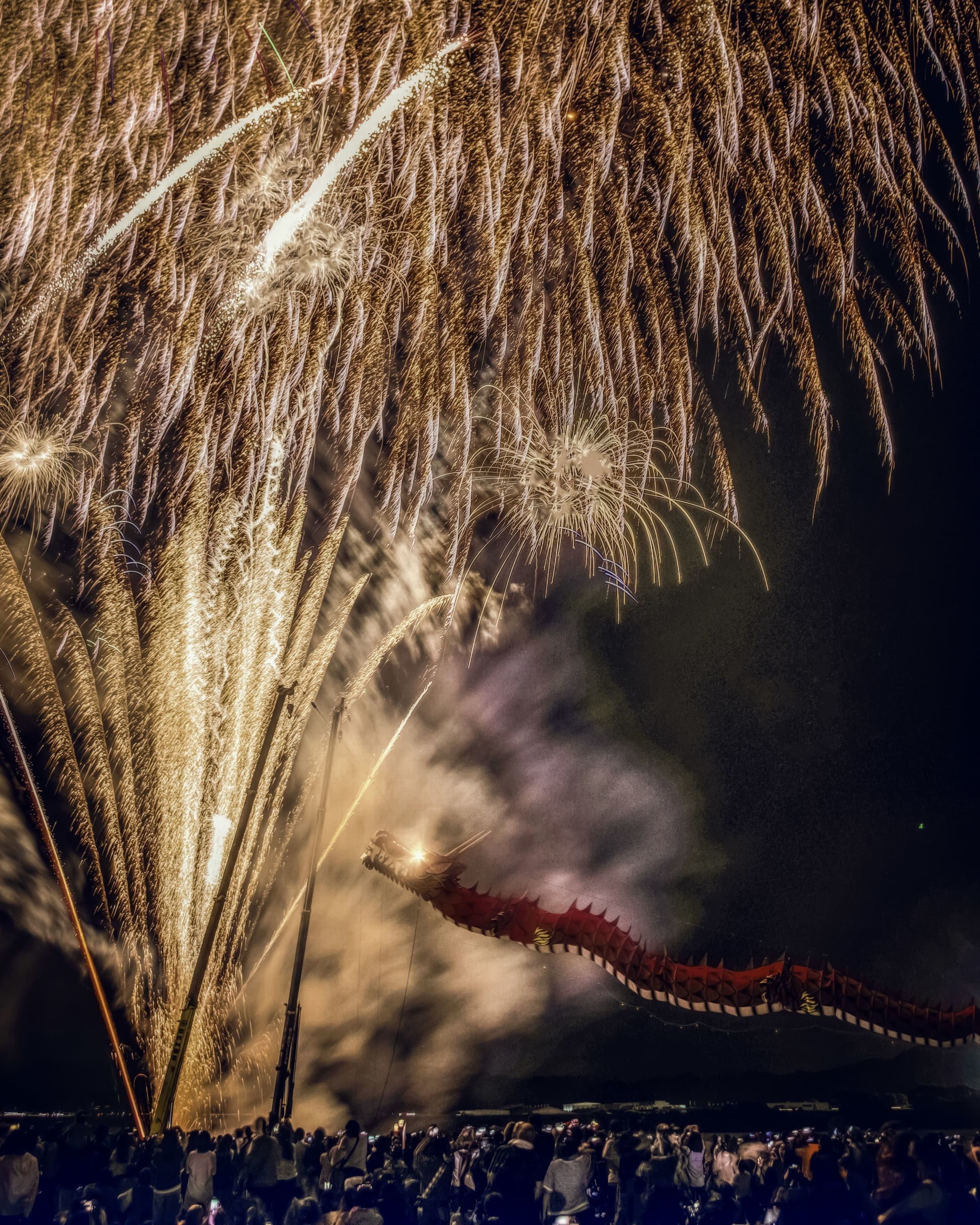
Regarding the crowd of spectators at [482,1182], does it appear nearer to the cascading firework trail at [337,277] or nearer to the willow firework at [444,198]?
the cascading firework trail at [337,277]

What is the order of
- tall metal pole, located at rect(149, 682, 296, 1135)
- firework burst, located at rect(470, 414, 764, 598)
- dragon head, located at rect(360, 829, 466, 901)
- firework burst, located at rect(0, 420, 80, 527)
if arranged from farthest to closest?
dragon head, located at rect(360, 829, 466, 901)
tall metal pole, located at rect(149, 682, 296, 1135)
firework burst, located at rect(470, 414, 764, 598)
firework burst, located at rect(0, 420, 80, 527)

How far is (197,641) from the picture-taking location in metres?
11.3

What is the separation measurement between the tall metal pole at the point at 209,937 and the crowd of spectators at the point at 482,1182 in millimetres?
3130

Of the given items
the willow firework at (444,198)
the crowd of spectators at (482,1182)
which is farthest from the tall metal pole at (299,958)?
the willow firework at (444,198)

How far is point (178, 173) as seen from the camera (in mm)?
8648

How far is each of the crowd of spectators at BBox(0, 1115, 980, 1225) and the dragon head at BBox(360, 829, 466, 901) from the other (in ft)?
22.2

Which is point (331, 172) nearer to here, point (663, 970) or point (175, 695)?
point (175, 695)

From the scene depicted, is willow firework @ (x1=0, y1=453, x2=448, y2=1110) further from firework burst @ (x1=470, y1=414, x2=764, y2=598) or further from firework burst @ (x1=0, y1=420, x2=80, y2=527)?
firework burst @ (x1=470, y1=414, x2=764, y2=598)

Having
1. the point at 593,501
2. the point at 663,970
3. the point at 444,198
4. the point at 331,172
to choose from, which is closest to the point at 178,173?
the point at 331,172

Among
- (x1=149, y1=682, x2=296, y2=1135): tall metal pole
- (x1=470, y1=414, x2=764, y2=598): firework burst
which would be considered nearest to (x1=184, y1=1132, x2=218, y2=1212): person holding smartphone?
(x1=149, y1=682, x2=296, y2=1135): tall metal pole

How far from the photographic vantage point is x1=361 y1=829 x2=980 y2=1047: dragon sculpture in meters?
16.3

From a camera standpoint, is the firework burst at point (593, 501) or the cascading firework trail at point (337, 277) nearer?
the cascading firework trail at point (337, 277)

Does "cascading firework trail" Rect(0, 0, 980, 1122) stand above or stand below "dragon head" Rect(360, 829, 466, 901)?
above

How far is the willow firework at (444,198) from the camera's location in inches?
325
